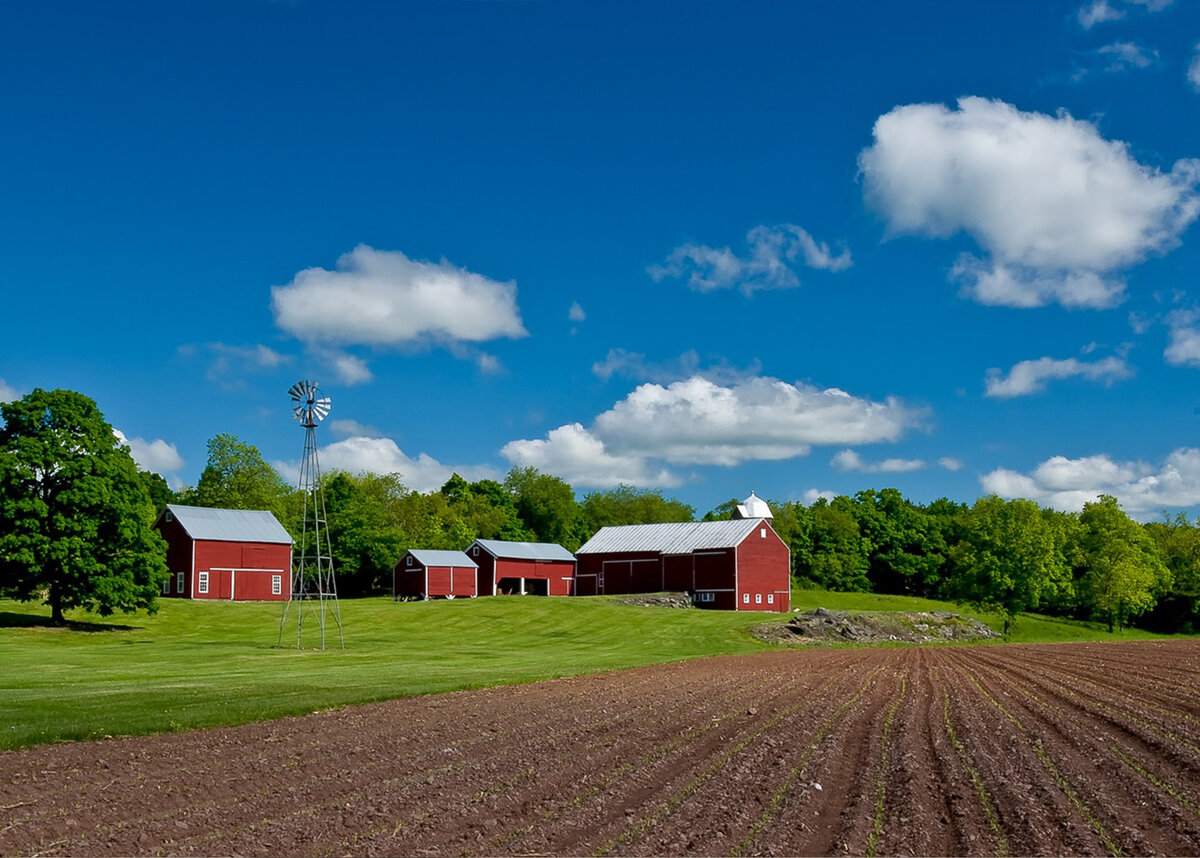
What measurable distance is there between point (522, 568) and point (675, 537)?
14.5 m

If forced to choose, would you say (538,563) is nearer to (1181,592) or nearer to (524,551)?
(524,551)

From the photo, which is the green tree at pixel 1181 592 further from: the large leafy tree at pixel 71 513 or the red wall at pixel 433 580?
the large leafy tree at pixel 71 513

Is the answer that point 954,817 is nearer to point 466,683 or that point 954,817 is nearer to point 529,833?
point 529,833

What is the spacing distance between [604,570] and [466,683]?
63755 mm

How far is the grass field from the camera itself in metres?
21.9

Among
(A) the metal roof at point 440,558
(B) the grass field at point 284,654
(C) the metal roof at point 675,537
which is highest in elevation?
(C) the metal roof at point 675,537

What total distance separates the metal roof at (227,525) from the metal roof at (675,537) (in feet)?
88.3

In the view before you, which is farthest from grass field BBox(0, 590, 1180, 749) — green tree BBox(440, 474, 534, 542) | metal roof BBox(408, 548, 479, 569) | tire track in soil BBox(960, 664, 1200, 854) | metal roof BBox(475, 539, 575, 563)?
→ green tree BBox(440, 474, 534, 542)

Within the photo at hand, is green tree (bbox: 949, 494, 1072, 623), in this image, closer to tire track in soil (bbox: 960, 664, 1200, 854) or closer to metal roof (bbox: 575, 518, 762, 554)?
metal roof (bbox: 575, 518, 762, 554)

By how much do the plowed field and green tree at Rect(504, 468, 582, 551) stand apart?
115296 mm

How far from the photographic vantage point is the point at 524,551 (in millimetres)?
95062

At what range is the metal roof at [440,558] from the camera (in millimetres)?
88700

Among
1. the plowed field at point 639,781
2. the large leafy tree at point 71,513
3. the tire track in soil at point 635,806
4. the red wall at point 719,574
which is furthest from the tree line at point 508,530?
the tire track in soil at point 635,806

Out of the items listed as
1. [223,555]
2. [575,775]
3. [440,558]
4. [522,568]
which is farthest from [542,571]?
[575,775]
